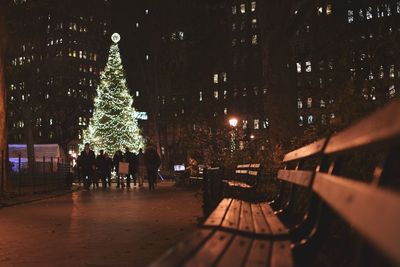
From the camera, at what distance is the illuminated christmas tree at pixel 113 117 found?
50.7 m

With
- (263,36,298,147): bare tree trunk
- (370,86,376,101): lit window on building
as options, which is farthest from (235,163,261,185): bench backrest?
(263,36,298,147): bare tree trunk

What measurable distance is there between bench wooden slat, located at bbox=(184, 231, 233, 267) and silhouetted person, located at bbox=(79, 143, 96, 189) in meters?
25.2

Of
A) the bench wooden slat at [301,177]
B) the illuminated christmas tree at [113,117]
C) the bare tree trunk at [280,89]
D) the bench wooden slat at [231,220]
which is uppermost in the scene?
the illuminated christmas tree at [113,117]

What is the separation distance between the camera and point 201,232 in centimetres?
411

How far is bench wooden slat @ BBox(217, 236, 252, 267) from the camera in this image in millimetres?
3129

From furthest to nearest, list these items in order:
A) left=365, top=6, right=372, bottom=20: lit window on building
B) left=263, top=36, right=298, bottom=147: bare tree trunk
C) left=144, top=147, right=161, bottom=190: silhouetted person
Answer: left=144, top=147, right=161, bottom=190: silhouetted person → left=365, top=6, right=372, bottom=20: lit window on building → left=263, top=36, right=298, bottom=147: bare tree trunk

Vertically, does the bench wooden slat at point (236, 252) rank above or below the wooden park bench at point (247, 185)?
below

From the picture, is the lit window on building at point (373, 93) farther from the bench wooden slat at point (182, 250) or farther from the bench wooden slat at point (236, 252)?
the bench wooden slat at point (182, 250)

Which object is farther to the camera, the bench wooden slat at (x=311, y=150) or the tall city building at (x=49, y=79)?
the tall city building at (x=49, y=79)

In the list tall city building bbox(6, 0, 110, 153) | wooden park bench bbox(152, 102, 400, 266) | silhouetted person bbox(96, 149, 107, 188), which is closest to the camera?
wooden park bench bbox(152, 102, 400, 266)

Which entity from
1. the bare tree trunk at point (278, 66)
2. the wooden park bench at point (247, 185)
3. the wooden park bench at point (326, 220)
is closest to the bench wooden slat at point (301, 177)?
the wooden park bench at point (326, 220)

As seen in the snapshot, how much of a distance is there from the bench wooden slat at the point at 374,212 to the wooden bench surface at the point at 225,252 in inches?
23.6

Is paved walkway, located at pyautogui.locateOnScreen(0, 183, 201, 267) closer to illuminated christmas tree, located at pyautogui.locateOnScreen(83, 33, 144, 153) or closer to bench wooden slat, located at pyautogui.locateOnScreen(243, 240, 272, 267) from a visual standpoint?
bench wooden slat, located at pyautogui.locateOnScreen(243, 240, 272, 267)

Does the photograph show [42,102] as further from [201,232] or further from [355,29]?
[201,232]
